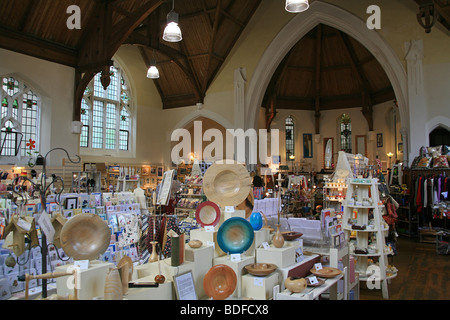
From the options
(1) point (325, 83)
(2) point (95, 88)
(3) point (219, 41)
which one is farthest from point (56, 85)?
(1) point (325, 83)

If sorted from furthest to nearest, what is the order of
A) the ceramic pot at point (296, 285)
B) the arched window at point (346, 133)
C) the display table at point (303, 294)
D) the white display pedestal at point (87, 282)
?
1. the arched window at point (346, 133)
2. the ceramic pot at point (296, 285)
3. the display table at point (303, 294)
4. the white display pedestal at point (87, 282)

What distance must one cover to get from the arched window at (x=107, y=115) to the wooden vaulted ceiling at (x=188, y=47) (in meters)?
1.54

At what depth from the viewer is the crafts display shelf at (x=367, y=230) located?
17.4ft

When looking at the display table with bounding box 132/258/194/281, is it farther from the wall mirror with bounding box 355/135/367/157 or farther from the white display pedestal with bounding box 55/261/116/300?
the wall mirror with bounding box 355/135/367/157

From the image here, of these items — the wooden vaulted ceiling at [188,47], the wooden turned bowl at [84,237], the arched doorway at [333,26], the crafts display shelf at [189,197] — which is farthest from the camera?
the arched doorway at [333,26]

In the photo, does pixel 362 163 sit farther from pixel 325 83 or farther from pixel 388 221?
pixel 325 83

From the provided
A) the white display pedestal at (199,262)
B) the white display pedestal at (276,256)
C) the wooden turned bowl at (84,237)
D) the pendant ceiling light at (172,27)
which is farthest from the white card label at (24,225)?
the pendant ceiling light at (172,27)

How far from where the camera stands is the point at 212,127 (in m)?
16.9

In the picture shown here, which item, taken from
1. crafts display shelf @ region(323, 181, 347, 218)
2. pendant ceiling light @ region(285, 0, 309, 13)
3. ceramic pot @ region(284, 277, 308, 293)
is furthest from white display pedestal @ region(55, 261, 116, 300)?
crafts display shelf @ region(323, 181, 347, 218)

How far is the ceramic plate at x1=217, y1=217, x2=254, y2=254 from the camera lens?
330cm

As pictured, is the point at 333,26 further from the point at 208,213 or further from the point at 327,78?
the point at 208,213

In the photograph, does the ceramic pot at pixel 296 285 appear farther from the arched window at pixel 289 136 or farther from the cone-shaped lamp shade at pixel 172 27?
the arched window at pixel 289 136

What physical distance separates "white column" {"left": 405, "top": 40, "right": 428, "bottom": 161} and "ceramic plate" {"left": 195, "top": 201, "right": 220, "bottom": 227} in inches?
323
